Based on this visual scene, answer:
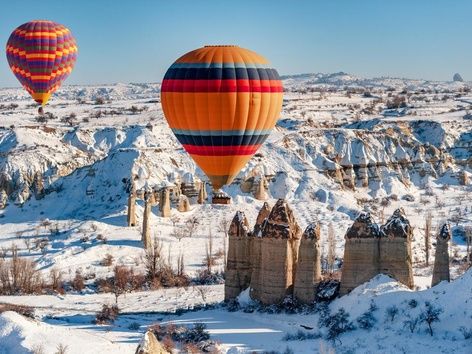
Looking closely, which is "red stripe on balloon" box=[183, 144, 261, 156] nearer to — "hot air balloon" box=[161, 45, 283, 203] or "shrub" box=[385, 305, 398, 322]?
"hot air balloon" box=[161, 45, 283, 203]

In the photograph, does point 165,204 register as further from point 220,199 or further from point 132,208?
point 220,199

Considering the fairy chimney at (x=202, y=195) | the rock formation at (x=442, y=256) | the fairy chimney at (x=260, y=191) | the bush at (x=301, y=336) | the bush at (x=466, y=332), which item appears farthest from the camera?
the fairy chimney at (x=260, y=191)

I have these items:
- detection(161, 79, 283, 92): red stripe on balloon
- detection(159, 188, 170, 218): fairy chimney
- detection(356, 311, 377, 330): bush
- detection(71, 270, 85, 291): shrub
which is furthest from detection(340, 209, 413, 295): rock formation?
detection(159, 188, 170, 218): fairy chimney

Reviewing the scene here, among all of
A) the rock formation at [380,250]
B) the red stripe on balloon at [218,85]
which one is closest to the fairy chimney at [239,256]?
the rock formation at [380,250]

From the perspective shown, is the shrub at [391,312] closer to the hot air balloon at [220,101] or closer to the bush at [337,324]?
the bush at [337,324]

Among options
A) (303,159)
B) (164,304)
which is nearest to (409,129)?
(303,159)

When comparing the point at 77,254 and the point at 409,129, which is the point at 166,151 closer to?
the point at 77,254
